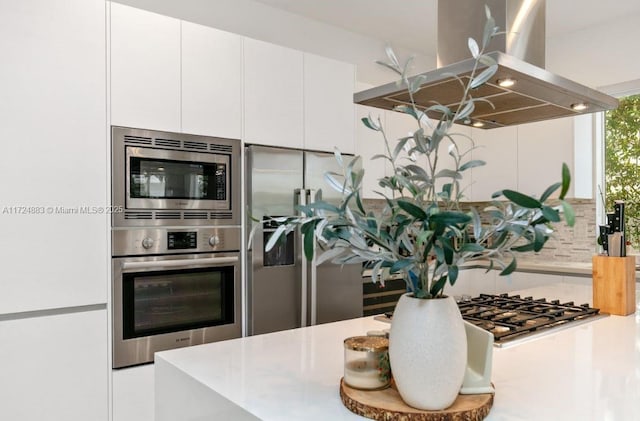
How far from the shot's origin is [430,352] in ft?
3.10

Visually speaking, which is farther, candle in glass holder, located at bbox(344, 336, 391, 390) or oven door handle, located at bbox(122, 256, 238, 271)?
oven door handle, located at bbox(122, 256, 238, 271)

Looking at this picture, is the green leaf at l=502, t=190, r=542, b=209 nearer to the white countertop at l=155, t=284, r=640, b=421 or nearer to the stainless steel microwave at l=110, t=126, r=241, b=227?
the white countertop at l=155, t=284, r=640, b=421

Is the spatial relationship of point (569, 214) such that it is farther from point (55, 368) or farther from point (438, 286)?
point (55, 368)

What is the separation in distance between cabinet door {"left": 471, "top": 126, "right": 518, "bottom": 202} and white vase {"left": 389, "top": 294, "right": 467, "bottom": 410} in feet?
11.8

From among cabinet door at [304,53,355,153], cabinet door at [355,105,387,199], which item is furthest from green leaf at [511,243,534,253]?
cabinet door at [355,105,387,199]

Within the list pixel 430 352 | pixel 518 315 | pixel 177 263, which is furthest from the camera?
pixel 177 263

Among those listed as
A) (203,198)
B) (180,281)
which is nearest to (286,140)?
(203,198)

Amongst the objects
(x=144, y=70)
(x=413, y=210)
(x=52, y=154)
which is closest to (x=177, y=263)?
(x=52, y=154)

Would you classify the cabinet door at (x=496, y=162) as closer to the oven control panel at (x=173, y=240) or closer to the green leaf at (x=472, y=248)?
the oven control panel at (x=173, y=240)

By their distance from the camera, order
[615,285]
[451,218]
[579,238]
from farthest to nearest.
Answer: [579,238] < [615,285] < [451,218]

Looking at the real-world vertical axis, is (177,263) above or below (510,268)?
below

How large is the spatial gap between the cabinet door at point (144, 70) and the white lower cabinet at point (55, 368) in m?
1.01

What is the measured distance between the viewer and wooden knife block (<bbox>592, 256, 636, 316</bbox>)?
2055 mm

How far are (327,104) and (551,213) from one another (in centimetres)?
259
